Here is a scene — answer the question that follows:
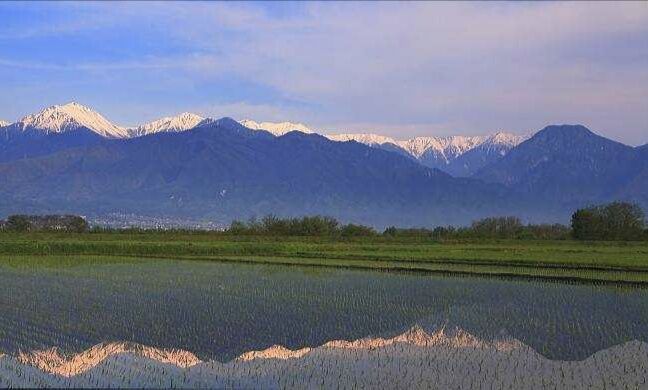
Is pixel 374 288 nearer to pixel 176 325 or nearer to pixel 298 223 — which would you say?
pixel 176 325

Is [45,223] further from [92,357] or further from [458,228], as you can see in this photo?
[92,357]

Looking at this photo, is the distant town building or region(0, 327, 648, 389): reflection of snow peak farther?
the distant town building

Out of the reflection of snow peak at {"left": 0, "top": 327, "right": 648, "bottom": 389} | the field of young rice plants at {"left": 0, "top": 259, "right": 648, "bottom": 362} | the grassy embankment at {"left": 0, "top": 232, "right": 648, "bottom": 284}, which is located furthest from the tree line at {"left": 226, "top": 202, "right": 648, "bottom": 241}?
the reflection of snow peak at {"left": 0, "top": 327, "right": 648, "bottom": 389}

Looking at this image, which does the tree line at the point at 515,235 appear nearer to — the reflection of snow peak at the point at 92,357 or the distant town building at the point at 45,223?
the distant town building at the point at 45,223

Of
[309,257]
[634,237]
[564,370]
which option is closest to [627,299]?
[564,370]

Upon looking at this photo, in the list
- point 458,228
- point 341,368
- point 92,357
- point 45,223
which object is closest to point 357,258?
point 341,368

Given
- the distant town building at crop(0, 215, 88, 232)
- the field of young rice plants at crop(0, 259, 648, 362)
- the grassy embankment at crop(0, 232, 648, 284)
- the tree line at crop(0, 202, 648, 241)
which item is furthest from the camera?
the tree line at crop(0, 202, 648, 241)

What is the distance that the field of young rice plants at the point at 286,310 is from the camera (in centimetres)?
1869

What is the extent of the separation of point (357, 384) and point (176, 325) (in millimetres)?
7838

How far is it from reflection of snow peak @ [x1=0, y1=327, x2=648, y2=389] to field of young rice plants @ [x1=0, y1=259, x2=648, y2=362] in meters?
0.75

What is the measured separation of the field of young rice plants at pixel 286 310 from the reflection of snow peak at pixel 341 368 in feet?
2.45

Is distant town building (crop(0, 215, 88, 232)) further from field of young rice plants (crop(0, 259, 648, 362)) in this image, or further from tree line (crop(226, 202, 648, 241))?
field of young rice plants (crop(0, 259, 648, 362))

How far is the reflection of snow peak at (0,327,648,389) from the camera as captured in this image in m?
14.3

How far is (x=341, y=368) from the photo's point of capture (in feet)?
51.3
